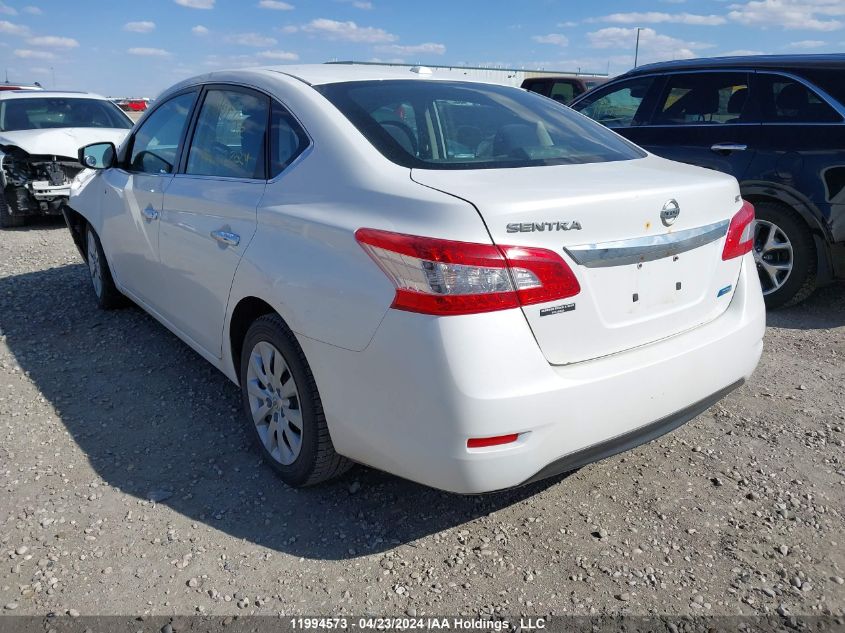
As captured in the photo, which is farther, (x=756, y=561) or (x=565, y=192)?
(x=756, y=561)

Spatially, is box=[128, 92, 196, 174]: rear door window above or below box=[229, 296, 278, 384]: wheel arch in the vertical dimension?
above

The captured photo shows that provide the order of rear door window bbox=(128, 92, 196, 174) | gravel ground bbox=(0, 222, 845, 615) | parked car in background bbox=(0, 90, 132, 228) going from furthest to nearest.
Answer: parked car in background bbox=(0, 90, 132, 228)
rear door window bbox=(128, 92, 196, 174)
gravel ground bbox=(0, 222, 845, 615)

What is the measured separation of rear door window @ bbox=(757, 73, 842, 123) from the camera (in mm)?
4699

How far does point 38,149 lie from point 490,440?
313 inches

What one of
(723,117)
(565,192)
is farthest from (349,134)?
(723,117)

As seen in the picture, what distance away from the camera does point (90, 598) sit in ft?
7.55

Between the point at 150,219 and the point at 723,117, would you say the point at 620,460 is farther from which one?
the point at 723,117

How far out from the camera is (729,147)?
5.09m

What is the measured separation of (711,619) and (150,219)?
3229mm

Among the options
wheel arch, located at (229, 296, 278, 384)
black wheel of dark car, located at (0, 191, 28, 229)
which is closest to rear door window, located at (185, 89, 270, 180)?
wheel arch, located at (229, 296, 278, 384)

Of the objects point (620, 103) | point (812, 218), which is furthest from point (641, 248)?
point (620, 103)

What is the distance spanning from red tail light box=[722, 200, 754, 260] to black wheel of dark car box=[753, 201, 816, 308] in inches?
89.3

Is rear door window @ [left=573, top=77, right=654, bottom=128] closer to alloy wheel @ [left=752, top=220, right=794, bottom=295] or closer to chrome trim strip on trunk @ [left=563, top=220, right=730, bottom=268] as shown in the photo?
alloy wheel @ [left=752, top=220, right=794, bottom=295]

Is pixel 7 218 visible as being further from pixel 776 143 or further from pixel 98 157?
pixel 776 143
